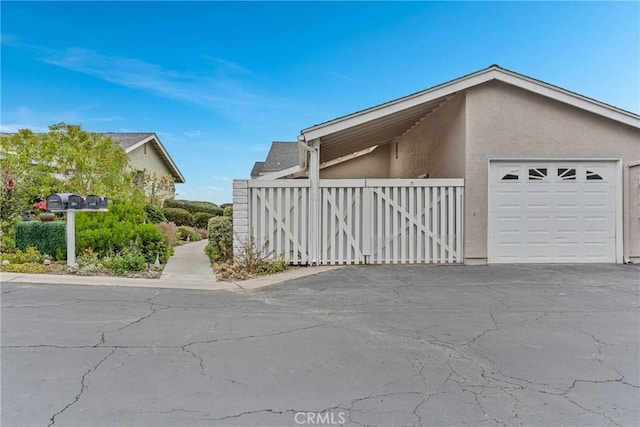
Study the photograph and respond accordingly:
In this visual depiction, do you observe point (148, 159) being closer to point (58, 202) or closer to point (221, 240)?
point (221, 240)

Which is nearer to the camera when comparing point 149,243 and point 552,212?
point 552,212

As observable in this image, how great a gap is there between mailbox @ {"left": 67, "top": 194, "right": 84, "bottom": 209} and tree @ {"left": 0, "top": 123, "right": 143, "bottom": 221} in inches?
161

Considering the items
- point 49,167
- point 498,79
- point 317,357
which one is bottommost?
point 317,357

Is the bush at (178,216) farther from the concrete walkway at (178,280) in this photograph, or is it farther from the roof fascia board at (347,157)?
the concrete walkway at (178,280)

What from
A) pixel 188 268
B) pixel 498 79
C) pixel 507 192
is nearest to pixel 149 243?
pixel 188 268

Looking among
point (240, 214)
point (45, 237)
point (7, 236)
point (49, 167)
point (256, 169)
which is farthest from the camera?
point (256, 169)

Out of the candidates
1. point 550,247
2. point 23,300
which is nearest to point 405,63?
point 550,247

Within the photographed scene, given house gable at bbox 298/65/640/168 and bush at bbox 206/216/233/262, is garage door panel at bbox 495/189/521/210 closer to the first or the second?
house gable at bbox 298/65/640/168

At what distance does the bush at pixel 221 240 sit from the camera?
10.2 meters

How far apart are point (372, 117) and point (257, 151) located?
17.7 meters

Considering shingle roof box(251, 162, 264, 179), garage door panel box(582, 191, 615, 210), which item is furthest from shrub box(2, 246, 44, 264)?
shingle roof box(251, 162, 264, 179)

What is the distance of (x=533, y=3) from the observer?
11.0 m

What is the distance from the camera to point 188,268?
949 centimetres

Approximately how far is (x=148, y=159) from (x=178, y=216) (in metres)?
4.72
